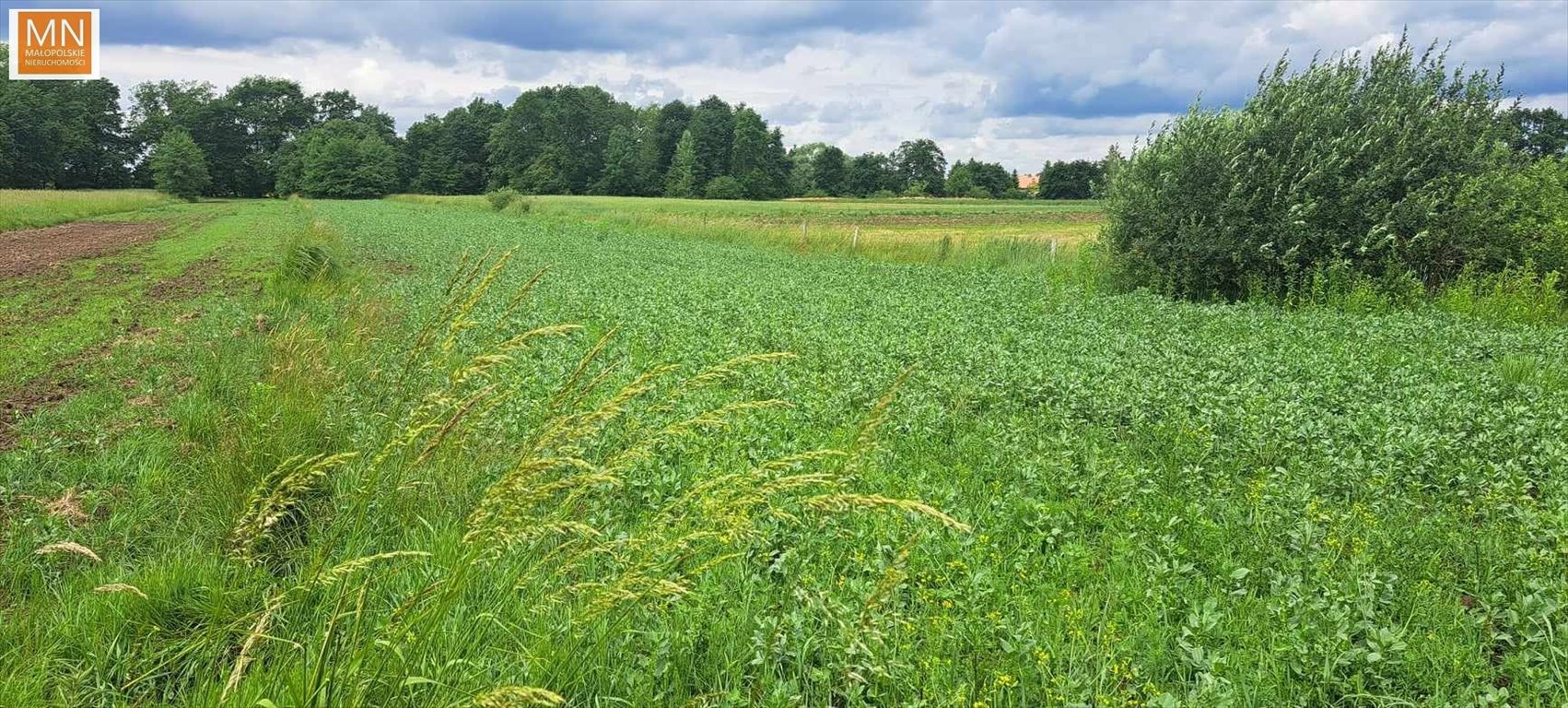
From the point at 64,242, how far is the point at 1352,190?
118 feet

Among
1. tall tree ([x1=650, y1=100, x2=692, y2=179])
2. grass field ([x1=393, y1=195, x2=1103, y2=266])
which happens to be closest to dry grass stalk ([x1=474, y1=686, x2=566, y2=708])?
grass field ([x1=393, y1=195, x2=1103, y2=266])

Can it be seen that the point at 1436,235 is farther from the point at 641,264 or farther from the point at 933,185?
the point at 933,185

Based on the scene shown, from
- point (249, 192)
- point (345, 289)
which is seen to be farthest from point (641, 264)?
point (249, 192)

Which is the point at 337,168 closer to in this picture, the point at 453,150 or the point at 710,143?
the point at 453,150

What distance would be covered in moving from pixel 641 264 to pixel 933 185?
109357 millimetres

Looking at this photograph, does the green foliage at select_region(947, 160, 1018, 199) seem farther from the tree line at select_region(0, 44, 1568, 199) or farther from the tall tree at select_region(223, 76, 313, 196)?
the tall tree at select_region(223, 76, 313, 196)

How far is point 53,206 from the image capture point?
38.9 m

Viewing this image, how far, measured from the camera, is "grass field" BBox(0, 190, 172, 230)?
109 ft

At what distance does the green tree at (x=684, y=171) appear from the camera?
102 metres

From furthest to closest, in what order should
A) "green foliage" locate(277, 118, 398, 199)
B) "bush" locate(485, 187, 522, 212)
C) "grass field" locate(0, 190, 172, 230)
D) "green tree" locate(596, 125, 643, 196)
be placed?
"green tree" locate(596, 125, 643, 196)
"green foliage" locate(277, 118, 398, 199)
"bush" locate(485, 187, 522, 212)
"grass field" locate(0, 190, 172, 230)

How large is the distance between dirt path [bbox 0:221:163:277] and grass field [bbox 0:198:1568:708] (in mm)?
13443

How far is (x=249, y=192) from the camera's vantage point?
9038cm

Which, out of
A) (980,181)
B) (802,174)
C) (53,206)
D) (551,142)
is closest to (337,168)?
(551,142)

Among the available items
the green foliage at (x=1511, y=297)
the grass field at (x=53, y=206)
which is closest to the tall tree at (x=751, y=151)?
the grass field at (x=53, y=206)
